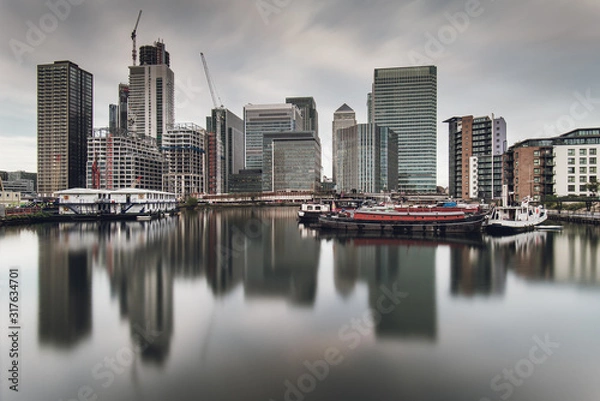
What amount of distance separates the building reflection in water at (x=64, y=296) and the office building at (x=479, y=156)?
60687 millimetres

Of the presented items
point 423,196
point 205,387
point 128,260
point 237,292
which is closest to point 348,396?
point 205,387

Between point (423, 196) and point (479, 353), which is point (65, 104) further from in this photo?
point (479, 353)

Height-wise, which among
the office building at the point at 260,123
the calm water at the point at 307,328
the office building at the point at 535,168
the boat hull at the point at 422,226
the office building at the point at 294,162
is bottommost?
the calm water at the point at 307,328

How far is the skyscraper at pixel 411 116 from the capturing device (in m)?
106

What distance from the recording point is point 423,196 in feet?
314

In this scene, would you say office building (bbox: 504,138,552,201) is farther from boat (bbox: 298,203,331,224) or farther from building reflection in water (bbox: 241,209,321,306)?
building reflection in water (bbox: 241,209,321,306)

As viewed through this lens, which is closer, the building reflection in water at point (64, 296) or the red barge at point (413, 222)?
the building reflection in water at point (64, 296)

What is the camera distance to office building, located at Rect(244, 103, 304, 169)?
13625cm

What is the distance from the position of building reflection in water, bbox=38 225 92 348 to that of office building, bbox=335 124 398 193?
92.2m

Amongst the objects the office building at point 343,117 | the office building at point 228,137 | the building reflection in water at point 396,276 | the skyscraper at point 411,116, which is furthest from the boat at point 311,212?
the office building at point 343,117

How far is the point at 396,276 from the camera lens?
1415 centimetres

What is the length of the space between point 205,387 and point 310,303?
5195 mm

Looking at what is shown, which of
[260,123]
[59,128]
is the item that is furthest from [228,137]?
[59,128]

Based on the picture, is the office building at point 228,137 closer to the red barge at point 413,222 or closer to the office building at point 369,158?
the office building at point 369,158
